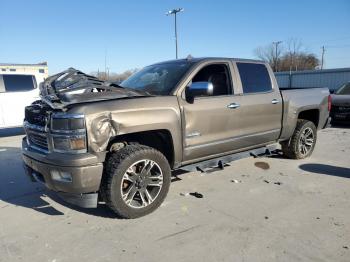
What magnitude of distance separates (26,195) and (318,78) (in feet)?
92.9

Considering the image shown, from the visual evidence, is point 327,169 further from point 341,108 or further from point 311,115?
point 341,108

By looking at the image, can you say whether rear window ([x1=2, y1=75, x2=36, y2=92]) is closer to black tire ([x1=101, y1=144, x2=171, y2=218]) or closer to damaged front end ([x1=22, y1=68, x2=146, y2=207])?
damaged front end ([x1=22, y1=68, x2=146, y2=207])

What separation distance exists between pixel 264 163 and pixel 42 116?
4.19 meters

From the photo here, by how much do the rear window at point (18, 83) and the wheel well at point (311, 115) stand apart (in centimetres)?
834

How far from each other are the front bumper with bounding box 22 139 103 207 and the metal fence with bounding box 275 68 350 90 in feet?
85.5

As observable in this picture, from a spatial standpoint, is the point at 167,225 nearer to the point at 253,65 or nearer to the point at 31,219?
the point at 31,219

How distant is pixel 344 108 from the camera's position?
36.8ft

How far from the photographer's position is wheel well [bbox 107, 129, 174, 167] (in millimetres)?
4410

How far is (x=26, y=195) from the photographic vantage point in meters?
5.18

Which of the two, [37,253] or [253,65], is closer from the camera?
[37,253]

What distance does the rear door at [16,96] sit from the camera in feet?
35.3

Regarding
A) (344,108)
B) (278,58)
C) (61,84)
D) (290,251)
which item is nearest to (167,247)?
(290,251)

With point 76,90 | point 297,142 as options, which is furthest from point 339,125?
point 76,90

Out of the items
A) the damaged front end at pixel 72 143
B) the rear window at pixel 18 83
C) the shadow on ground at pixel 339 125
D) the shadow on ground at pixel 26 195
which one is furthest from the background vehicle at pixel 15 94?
the shadow on ground at pixel 339 125
